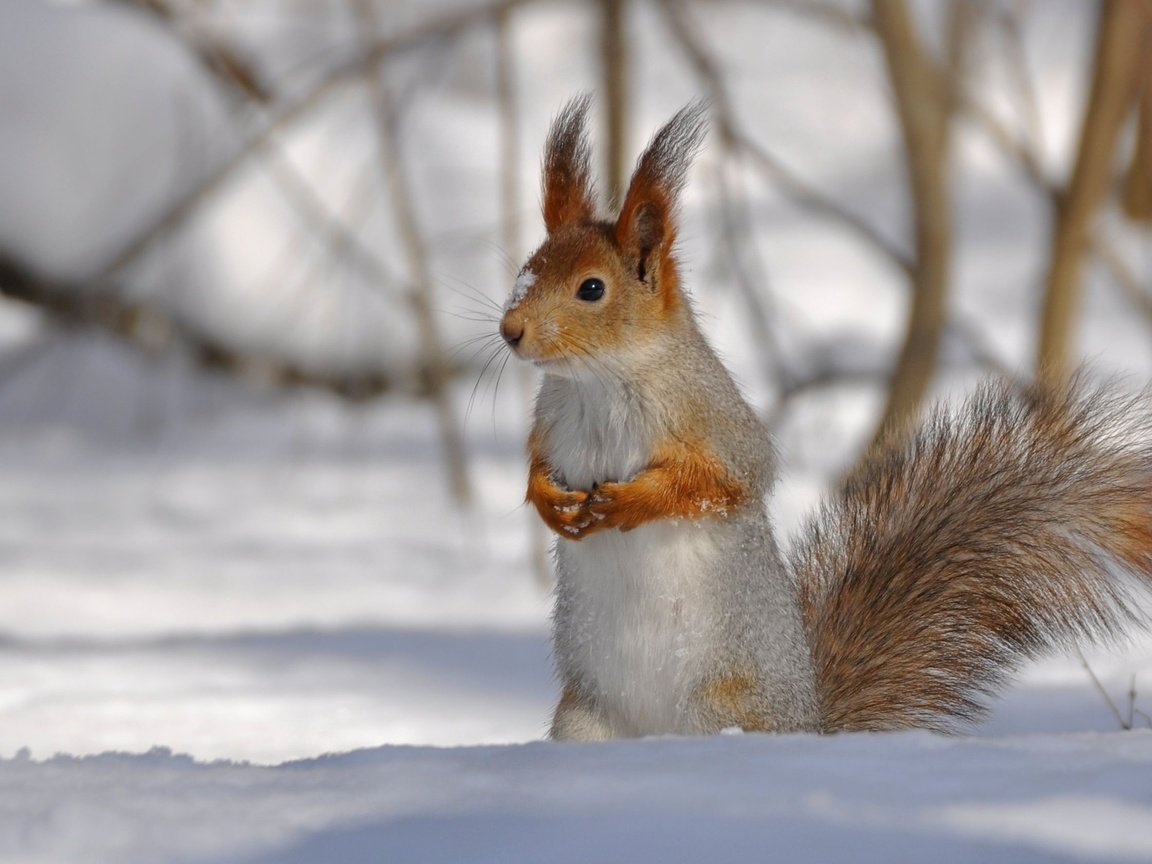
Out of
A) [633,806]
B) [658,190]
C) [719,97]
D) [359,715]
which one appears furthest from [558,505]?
[719,97]

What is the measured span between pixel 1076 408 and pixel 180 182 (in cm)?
397

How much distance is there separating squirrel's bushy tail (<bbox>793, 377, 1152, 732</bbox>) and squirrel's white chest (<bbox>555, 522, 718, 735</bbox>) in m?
0.30

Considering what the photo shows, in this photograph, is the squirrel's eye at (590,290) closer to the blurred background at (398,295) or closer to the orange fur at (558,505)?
A: the orange fur at (558,505)

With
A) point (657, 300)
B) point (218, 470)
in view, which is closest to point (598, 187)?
point (657, 300)

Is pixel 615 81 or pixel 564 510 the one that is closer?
pixel 564 510

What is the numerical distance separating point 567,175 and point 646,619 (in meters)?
0.58

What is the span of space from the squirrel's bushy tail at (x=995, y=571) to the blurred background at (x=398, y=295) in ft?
0.67

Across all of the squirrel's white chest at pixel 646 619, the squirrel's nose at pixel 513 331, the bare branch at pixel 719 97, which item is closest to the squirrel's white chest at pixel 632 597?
the squirrel's white chest at pixel 646 619

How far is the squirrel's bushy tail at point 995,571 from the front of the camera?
1.94m

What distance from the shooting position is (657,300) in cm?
180

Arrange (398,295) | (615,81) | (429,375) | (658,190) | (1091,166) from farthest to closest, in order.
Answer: (429,375), (398,295), (615,81), (1091,166), (658,190)

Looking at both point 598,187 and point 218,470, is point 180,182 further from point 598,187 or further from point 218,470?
point 598,187

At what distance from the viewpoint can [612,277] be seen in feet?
5.85

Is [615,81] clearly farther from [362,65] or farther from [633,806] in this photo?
[633,806]
